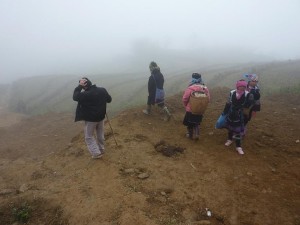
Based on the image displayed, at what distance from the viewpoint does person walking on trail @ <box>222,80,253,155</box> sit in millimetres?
7246

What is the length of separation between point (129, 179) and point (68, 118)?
12806 mm

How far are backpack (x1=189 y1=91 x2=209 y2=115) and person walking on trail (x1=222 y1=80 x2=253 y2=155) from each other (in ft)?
2.03

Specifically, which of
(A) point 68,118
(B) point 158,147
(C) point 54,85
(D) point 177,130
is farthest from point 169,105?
(C) point 54,85

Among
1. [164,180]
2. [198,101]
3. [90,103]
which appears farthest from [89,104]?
[198,101]

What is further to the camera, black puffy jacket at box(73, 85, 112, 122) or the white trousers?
the white trousers

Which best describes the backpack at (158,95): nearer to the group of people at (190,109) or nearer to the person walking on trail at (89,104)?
the group of people at (190,109)

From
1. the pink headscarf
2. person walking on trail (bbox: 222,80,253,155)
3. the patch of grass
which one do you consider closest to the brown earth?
the patch of grass

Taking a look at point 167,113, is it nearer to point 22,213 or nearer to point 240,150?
point 240,150

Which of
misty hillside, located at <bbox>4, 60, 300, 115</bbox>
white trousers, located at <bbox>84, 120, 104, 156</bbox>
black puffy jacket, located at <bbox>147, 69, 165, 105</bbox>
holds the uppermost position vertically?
black puffy jacket, located at <bbox>147, 69, 165, 105</bbox>

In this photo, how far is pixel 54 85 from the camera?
36.0m

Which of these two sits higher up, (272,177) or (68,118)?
(272,177)

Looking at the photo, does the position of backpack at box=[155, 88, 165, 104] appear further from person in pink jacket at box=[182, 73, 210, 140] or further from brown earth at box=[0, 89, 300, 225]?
person in pink jacket at box=[182, 73, 210, 140]

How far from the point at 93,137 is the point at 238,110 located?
12.1ft

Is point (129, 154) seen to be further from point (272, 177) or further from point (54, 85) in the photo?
point (54, 85)
